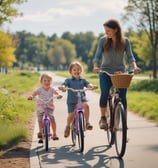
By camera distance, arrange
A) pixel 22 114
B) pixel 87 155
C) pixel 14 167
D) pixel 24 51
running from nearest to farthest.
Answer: pixel 14 167 → pixel 87 155 → pixel 22 114 → pixel 24 51

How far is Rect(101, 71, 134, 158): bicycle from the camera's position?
6867mm

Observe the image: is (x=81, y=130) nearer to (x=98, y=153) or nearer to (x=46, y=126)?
(x=98, y=153)

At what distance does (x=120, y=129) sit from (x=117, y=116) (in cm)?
24

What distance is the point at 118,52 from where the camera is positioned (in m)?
7.65

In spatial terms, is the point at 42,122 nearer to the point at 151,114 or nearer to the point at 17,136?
the point at 17,136

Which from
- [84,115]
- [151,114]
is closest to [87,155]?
[84,115]

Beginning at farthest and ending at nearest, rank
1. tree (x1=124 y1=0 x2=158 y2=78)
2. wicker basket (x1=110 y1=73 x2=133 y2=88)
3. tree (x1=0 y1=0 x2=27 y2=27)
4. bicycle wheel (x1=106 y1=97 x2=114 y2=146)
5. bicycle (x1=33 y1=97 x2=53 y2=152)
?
tree (x1=124 y1=0 x2=158 y2=78) → tree (x1=0 y1=0 x2=27 y2=27) → bicycle (x1=33 y1=97 x2=53 y2=152) → bicycle wheel (x1=106 y1=97 x2=114 y2=146) → wicker basket (x1=110 y1=73 x2=133 y2=88)

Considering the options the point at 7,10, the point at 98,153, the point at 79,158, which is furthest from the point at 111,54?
the point at 7,10

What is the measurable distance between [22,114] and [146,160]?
665cm

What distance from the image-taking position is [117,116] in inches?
288

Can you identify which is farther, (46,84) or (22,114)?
(22,114)

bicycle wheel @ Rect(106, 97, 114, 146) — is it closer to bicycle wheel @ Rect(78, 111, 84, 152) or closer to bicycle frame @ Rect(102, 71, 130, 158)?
bicycle frame @ Rect(102, 71, 130, 158)

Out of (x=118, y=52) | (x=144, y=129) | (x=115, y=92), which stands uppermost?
(x=118, y=52)

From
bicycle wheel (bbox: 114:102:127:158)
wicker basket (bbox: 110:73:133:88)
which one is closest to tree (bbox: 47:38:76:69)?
bicycle wheel (bbox: 114:102:127:158)
